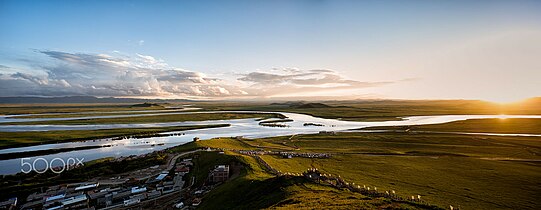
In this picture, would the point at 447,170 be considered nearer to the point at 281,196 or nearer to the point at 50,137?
the point at 281,196

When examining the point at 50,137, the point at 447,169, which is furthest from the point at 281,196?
the point at 50,137

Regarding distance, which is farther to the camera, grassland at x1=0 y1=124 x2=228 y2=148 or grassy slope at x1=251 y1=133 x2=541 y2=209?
grassland at x1=0 y1=124 x2=228 y2=148

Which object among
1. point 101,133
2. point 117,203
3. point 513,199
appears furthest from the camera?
point 101,133

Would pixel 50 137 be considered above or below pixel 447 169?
below

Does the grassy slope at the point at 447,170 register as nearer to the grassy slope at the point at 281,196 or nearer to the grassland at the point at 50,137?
the grassy slope at the point at 281,196

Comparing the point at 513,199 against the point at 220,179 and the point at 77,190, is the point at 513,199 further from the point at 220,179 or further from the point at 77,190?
the point at 77,190

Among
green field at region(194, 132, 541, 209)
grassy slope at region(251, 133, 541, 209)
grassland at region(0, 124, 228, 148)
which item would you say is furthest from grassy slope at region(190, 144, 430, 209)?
grassland at region(0, 124, 228, 148)

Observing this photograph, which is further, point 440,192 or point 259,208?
point 440,192

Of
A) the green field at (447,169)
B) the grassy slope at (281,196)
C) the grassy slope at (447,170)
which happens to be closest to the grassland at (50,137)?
the green field at (447,169)

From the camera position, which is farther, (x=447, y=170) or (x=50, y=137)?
(x=50, y=137)

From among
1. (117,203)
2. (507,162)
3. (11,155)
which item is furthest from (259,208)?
(11,155)

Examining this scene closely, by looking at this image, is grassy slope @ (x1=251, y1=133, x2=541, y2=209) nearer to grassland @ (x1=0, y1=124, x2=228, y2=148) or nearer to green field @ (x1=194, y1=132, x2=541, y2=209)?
green field @ (x1=194, y1=132, x2=541, y2=209)
